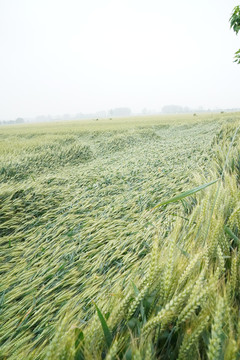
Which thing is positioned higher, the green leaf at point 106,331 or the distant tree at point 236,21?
the distant tree at point 236,21

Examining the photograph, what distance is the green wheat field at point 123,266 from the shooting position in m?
0.66

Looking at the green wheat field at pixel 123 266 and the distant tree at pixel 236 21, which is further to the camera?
the distant tree at pixel 236 21

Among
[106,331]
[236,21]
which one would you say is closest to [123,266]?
[106,331]

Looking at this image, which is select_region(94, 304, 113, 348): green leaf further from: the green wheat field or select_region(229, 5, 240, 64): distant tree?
select_region(229, 5, 240, 64): distant tree

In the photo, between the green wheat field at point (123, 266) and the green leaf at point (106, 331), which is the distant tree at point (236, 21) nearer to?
the green wheat field at point (123, 266)

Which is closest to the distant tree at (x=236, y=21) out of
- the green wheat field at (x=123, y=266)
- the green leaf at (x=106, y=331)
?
the green wheat field at (x=123, y=266)

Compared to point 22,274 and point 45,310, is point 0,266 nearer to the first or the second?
point 22,274

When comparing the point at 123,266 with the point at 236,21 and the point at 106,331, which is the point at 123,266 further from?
the point at 236,21

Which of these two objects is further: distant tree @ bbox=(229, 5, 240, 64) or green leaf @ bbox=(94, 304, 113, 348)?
distant tree @ bbox=(229, 5, 240, 64)

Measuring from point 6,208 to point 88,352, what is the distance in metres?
2.38

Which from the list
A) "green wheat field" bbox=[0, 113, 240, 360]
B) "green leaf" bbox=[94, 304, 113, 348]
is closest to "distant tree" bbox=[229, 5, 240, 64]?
"green wheat field" bbox=[0, 113, 240, 360]

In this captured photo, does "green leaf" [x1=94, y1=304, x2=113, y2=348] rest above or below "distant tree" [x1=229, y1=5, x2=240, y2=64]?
below

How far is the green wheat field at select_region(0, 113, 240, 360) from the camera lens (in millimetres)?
658

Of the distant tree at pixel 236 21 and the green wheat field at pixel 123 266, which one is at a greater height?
the distant tree at pixel 236 21
